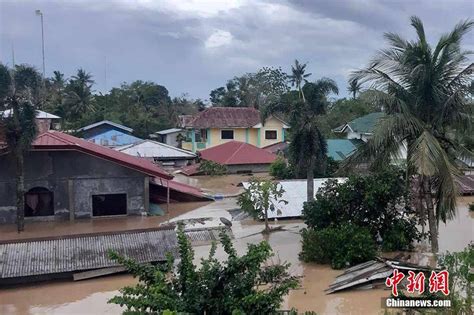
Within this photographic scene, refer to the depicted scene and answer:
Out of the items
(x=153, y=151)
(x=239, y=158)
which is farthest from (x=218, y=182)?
(x=153, y=151)

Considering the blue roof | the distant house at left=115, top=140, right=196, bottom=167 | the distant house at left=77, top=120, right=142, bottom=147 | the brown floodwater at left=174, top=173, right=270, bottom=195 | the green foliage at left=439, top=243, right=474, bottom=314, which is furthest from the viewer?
the distant house at left=77, top=120, right=142, bottom=147

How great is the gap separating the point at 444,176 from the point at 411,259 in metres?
3.39

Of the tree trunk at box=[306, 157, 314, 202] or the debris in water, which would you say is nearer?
the debris in water

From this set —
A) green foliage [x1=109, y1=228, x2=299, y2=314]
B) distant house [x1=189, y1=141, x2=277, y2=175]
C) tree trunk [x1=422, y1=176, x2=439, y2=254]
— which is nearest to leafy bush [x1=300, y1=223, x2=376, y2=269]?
tree trunk [x1=422, y1=176, x2=439, y2=254]

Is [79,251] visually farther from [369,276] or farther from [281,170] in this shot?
[281,170]

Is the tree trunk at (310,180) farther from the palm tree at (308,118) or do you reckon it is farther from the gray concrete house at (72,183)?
the gray concrete house at (72,183)

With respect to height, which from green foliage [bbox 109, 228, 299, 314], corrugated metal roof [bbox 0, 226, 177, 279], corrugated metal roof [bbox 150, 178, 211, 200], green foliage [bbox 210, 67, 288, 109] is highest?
green foliage [bbox 210, 67, 288, 109]

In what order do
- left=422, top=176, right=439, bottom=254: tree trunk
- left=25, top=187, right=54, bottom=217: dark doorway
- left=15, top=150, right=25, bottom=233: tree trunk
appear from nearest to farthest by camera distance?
left=422, top=176, right=439, bottom=254: tree trunk
left=15, top=150, right=25, bottom=233: tree trunk
left=25, top=187, right=54, bottom=217: dark doorway

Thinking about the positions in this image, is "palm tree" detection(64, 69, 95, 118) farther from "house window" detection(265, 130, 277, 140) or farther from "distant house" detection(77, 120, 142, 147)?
"house window" detection(265, 130, 277, 140)

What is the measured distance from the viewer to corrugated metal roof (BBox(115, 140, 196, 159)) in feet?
127

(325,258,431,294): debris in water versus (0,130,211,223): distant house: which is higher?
(0,130,211,223): distant house

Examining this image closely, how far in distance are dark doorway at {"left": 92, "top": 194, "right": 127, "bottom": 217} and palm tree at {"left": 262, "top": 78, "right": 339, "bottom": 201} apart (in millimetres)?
8324

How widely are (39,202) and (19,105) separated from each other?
5.34 metres

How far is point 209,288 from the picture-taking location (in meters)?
7.06
